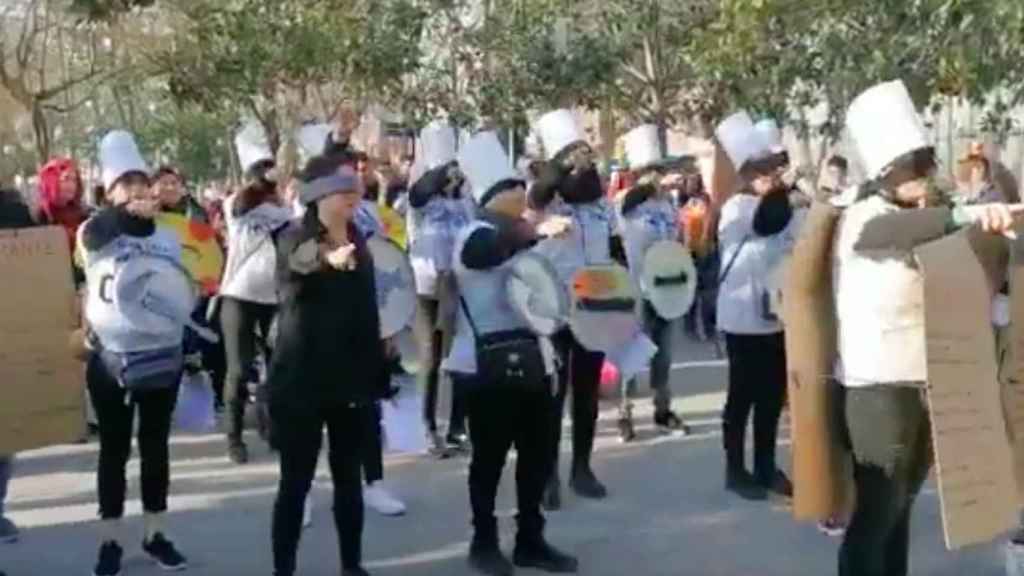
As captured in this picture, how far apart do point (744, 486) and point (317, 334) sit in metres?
3.17

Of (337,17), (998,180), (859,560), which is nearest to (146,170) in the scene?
(859,560)

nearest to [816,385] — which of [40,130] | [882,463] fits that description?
[882,463]

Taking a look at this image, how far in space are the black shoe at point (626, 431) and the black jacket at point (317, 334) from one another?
4.19 metres

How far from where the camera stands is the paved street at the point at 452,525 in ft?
25.6

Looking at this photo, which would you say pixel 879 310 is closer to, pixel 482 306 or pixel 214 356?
pixel 482 306

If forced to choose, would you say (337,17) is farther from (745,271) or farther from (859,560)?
(859,560)

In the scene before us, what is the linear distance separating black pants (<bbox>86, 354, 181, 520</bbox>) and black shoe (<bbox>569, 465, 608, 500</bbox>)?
Result: 2444mm

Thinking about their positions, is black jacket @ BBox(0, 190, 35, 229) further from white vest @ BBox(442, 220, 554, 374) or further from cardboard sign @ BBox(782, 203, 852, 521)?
cardboard sign @ BBox(782, 203, 852, 521)

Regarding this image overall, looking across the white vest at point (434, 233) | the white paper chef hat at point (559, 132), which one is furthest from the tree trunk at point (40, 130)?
the white paper chef hat at point (559, 132)

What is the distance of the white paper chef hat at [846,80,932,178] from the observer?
233 inches

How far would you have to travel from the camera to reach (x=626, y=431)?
35.9 feet

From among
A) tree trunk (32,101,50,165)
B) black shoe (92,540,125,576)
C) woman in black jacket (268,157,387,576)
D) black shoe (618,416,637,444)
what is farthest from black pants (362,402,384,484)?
tree trunk (32,101,50,165)

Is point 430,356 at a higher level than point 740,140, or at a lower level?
lower

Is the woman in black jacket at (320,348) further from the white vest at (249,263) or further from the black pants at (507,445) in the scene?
the white vest at (249,263)
